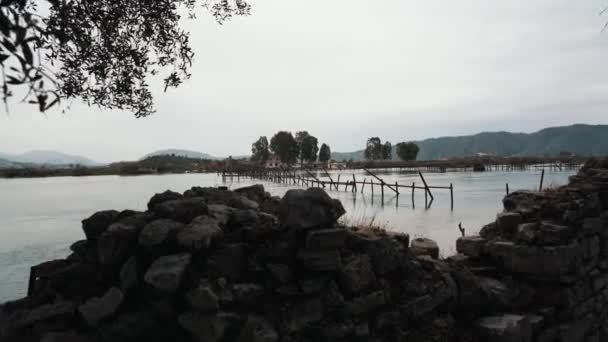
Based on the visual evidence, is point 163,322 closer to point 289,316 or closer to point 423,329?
point 289,316

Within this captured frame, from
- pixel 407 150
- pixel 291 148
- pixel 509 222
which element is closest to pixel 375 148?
pixel 407 150

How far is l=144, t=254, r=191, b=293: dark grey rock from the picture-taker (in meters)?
3.42

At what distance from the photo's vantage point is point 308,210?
4270 millimetres

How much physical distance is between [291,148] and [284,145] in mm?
2976

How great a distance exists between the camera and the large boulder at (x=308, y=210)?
4.25 metres

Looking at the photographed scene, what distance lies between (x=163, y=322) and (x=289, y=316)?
1260 millimetres

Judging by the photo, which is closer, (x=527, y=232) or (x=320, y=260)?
(x=320, y=260)

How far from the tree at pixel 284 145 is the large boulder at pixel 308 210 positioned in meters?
107

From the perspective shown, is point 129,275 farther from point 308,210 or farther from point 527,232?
point 527,232

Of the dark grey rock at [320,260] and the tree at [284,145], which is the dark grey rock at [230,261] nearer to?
the dark grey rock at [320,260]

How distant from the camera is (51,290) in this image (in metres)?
A: 3.88

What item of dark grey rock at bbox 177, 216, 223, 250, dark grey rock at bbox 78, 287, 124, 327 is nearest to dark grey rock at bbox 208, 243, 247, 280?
dark grey rock at bbox 177, 216, 223, 250

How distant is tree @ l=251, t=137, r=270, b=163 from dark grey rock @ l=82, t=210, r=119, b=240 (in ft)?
421

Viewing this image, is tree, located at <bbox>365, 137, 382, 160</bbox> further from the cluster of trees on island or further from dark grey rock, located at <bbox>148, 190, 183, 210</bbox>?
dark grey rock, located at <bbox>148, 190, 183, 210</bbox>
